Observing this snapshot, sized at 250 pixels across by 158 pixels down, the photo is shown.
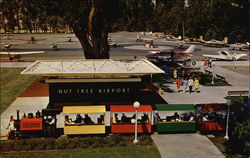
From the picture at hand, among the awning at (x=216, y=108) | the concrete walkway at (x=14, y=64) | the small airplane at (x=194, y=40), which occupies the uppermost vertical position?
the small airplane at (x=194, y=40)

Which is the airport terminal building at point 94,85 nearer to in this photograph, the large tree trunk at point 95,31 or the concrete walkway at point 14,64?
the large tree trunk at point 95,31

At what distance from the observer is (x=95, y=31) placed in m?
28.0

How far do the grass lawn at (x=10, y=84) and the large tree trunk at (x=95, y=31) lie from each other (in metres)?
7.82

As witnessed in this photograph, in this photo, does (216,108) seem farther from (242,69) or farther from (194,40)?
(194,40)

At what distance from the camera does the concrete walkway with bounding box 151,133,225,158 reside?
14.3 meters

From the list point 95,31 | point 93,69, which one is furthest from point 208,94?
point 95,31

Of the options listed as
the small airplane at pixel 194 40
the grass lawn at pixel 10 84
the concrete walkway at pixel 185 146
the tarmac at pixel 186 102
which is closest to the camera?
the concrete walkway at pixel 185 146

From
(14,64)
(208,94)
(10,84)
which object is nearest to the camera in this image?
(208,94)

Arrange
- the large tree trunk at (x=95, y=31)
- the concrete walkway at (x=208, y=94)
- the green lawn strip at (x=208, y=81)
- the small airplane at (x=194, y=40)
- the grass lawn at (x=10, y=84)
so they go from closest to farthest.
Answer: the grass lawn at (x=10, y=84)
the concrete walkway at (x=208, y=94)
the large tree trunk at (x=95, y=31)
the green lawn strip at (x=208, y=81)
the small airplane at (x=194, y=40)

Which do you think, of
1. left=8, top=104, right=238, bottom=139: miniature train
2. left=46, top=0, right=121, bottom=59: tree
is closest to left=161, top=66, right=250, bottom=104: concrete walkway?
left=8, top=104, right=238, bottom=139: miniature train

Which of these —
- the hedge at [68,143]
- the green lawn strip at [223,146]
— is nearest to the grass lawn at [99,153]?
the hedge at [68,143]

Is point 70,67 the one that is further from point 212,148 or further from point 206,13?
point 206,13

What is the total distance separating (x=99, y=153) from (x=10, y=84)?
19.8 meters

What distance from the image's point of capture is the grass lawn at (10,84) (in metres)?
24.1
